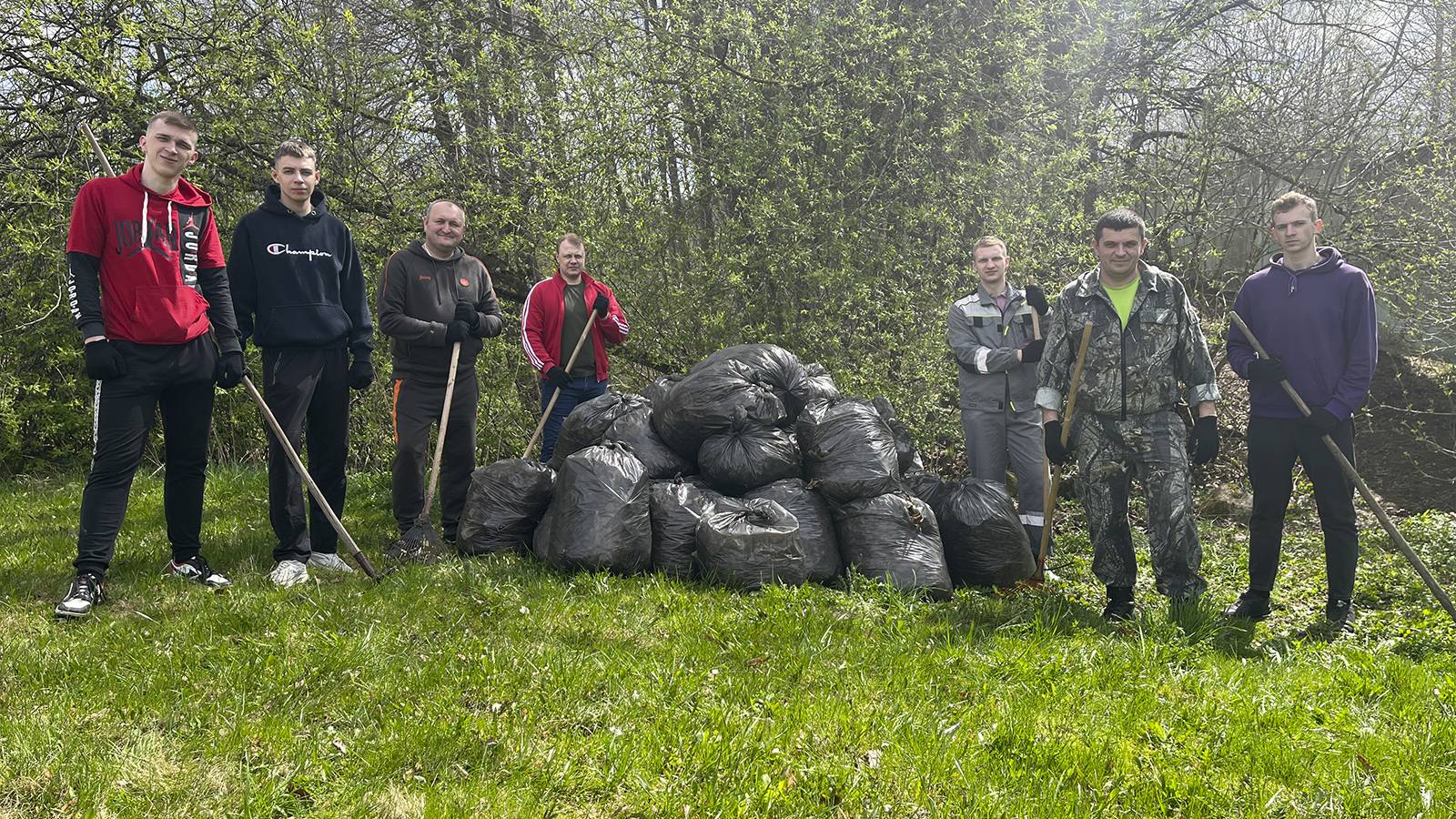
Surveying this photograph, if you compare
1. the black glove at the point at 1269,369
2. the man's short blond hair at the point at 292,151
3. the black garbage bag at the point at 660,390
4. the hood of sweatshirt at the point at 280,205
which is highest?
the man's short blond hair at the point at 292,151

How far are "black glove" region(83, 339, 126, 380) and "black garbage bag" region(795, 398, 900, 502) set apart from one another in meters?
3.12

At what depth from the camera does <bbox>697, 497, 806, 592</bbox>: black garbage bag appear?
383 cm

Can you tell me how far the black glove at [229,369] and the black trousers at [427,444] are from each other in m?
1.08

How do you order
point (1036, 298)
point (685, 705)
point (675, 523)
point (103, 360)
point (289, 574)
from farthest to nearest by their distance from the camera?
point (1036, 298), point (675, 523), point (289, 574), point (103, 360), point (685, 705)

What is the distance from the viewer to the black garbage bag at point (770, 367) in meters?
4.67

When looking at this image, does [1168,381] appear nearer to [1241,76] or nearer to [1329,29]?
[1241,76]

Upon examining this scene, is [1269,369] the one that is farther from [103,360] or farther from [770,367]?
[103,360]

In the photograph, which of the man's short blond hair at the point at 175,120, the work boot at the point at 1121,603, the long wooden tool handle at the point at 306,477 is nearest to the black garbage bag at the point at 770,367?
the work boot at the point at 1121,603

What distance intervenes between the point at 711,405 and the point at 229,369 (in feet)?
7.46

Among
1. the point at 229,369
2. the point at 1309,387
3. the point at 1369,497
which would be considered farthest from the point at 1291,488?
the point at 229,369

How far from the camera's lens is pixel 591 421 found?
16.0 ft

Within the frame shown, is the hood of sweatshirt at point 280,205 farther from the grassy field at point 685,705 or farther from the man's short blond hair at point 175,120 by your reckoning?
the grassy field at point 685,705

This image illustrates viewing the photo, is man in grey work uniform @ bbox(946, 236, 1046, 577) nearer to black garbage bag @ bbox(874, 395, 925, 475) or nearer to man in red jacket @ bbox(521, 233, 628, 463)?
black garbage bag @ bbox(874, 395, 925, 475)

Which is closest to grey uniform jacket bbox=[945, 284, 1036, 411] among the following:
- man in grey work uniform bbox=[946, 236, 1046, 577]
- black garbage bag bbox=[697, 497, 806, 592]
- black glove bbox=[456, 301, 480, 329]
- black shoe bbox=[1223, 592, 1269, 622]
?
man in grey work uniform bbox=[946, 236, 1046, 577]
